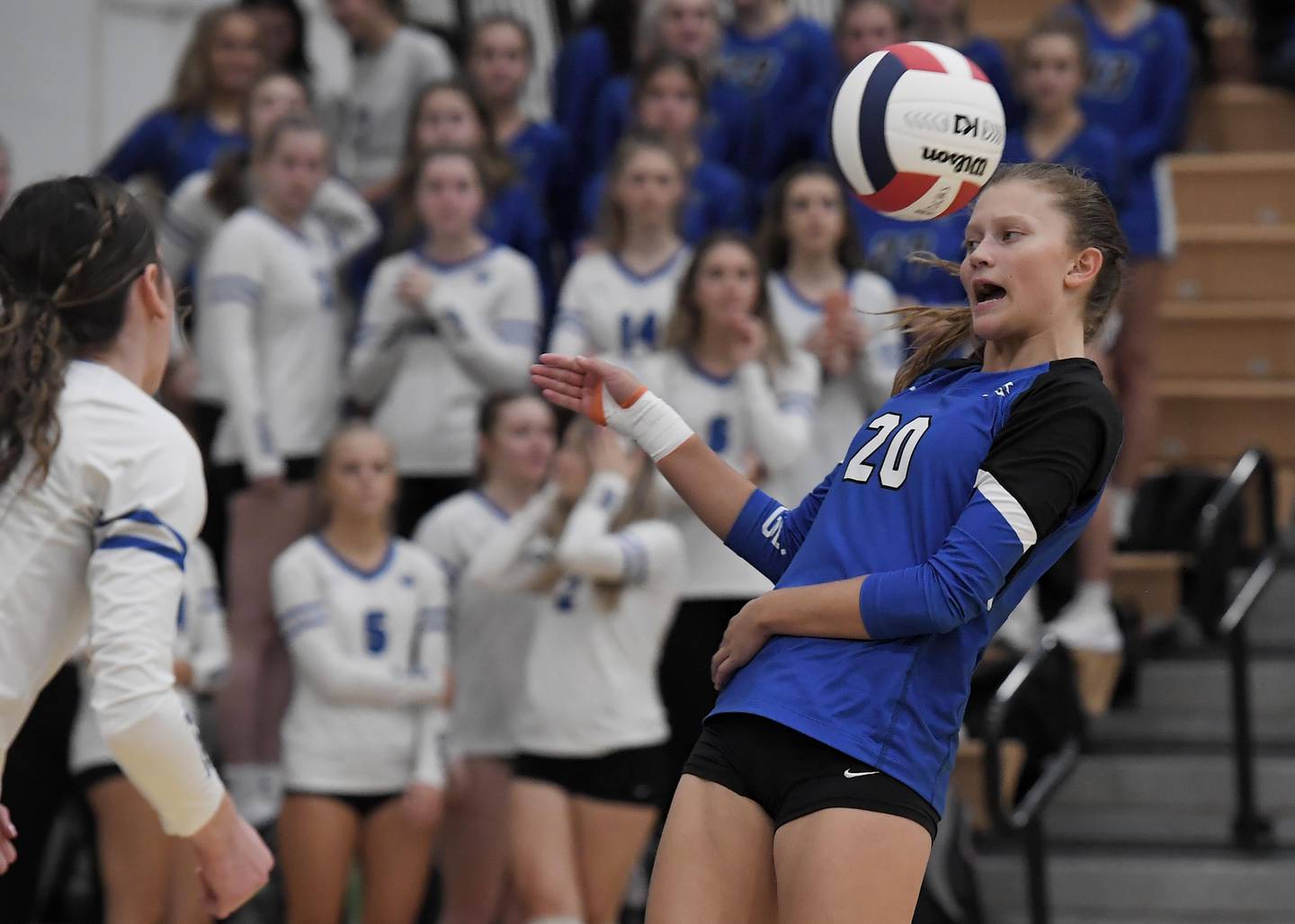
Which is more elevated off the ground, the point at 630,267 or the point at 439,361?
the point at 630,267

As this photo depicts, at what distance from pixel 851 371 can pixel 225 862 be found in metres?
4.16

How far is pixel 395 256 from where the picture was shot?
298 inches

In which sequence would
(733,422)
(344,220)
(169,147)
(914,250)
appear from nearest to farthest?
(733,422), (914,250), (344,220), (169,147)

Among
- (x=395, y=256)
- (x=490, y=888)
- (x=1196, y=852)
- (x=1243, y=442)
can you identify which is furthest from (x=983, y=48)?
(x=490, y=888)

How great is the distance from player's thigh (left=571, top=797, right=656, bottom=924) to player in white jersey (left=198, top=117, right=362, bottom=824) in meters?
1.19

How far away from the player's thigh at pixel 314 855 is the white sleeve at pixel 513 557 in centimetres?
88

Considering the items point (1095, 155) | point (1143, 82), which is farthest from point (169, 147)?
point (1143, 82)

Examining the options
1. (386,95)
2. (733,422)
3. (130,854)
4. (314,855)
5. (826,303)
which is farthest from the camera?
(386,95)

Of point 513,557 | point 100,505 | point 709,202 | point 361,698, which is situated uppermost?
point 709,202

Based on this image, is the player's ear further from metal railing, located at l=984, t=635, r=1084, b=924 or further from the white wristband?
metal railing, located at l=984, t=635, r=1084, b=924

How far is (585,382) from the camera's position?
12.0 ft

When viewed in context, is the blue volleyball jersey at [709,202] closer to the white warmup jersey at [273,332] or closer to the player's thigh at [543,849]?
the white warmup jersey at [273,332]

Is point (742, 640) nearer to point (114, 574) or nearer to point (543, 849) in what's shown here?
point (114, 574)

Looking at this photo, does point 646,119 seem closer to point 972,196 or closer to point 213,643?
point 213,643
